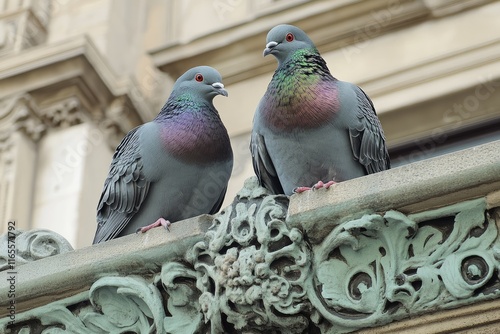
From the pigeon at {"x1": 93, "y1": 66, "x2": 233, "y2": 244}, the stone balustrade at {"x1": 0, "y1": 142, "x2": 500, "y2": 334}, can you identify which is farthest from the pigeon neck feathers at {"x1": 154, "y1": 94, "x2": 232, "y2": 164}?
the stone balustrade at {"x1": 0, "y1": 142, "x2": 500, "y2": 334}

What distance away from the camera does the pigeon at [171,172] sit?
573cm

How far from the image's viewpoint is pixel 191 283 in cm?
490

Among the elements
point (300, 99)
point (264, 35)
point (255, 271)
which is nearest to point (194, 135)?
point (300, 99)

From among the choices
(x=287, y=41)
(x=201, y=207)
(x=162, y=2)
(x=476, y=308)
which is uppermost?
(x=162, y=2)

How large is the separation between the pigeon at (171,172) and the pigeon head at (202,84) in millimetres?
97

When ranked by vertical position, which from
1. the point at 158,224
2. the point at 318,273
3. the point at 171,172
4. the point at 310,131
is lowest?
the point at 318,273

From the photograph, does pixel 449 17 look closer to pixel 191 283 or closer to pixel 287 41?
pixel 287 41

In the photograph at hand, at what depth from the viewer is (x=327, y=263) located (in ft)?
15.2

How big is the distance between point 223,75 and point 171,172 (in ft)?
13.6

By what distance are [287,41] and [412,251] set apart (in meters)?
1.51

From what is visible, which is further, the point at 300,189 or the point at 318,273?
the point at 300,189

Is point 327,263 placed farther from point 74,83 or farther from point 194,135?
point 74,83

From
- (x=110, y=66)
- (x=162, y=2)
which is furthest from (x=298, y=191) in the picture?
(x=162, y=2)

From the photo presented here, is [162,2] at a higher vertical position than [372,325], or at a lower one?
higher
